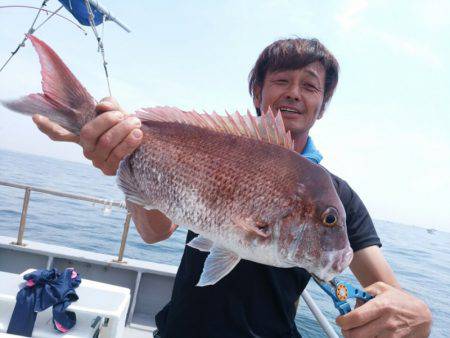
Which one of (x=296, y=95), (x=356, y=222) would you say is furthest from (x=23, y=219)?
(x=356, y=222)

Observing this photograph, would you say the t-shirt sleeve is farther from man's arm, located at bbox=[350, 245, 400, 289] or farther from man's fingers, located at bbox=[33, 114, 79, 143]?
man's fingers, located at bbox=[33, 114, 79, 143]

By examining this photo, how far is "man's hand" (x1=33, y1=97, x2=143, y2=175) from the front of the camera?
1.92 meters

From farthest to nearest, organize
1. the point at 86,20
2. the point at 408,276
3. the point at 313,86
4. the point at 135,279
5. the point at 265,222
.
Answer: the point at 408,276, the point at 86,20, the point at 135,279, the point at 313,86, the point at 265,222

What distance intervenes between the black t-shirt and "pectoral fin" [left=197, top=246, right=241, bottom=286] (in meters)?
0.55

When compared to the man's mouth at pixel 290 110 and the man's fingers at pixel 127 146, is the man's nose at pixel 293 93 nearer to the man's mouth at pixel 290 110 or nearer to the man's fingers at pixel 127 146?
the man's mouth at pixel 290 110

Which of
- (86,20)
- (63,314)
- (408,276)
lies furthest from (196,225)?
(408,276)

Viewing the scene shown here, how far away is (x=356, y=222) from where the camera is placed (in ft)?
8.23

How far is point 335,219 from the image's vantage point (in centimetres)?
172

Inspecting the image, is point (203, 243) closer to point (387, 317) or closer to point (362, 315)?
point (362, 315)

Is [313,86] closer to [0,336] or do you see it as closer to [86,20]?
[0,336]

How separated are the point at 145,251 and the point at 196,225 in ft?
48.4

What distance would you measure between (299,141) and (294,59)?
688 mm

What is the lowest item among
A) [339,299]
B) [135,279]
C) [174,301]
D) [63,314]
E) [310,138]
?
[135,279]

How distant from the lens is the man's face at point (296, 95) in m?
2.71
